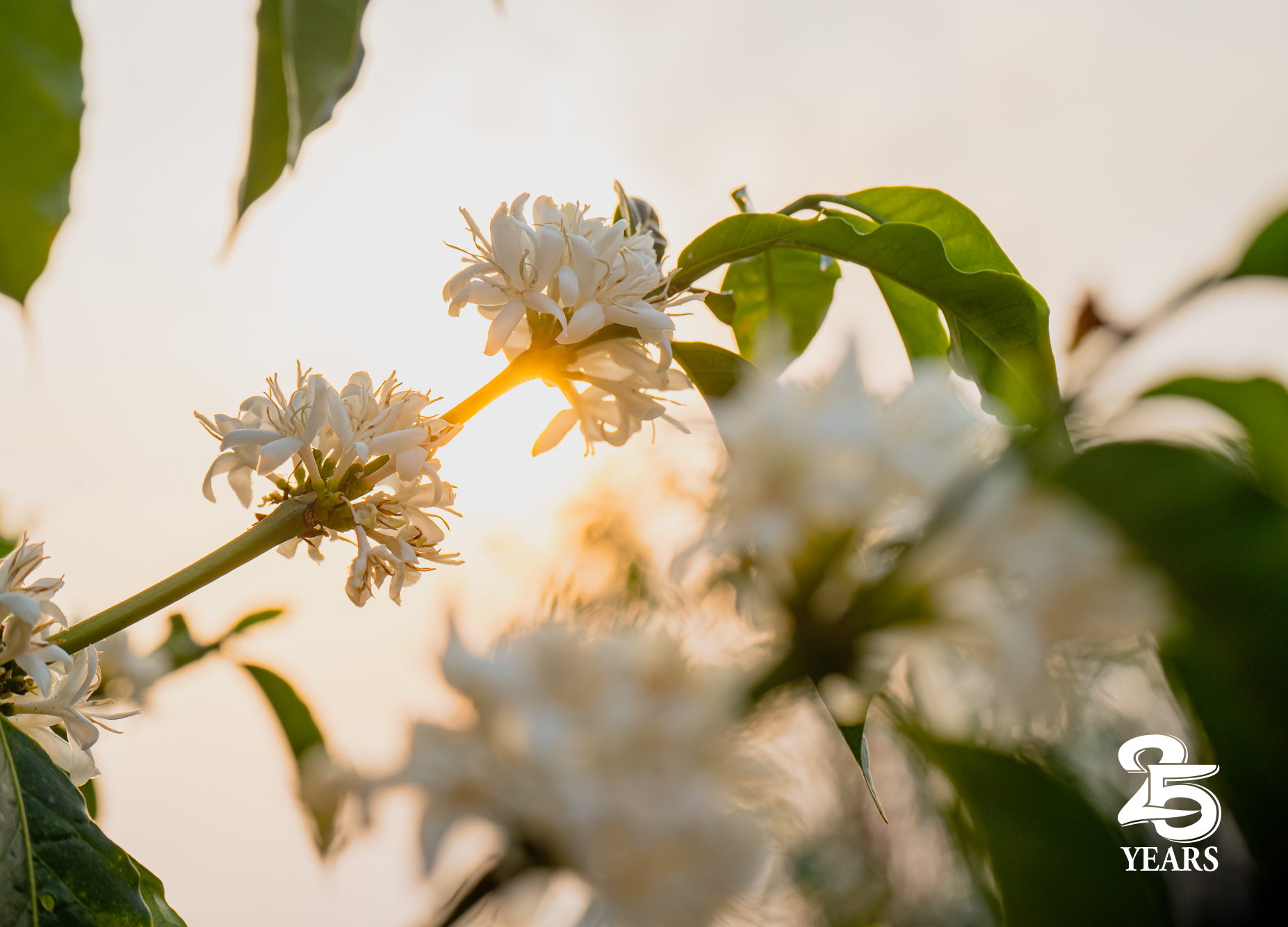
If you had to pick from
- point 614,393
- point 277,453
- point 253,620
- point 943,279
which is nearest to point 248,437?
point 277,453

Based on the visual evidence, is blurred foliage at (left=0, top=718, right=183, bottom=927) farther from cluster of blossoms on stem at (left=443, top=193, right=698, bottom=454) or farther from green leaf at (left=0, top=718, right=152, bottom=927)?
cluster of blossoms on stem at (left=443, top=193, right=698, bottom=454)

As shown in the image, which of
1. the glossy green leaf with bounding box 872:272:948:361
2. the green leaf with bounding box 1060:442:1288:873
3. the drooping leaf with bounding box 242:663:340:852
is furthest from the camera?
the drooping leaf with bounding box 242:663:340:852

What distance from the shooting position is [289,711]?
0.48 m

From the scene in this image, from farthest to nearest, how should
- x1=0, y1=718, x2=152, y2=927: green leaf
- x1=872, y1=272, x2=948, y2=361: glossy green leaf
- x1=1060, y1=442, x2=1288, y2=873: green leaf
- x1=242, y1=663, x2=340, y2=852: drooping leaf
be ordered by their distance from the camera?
x1=242, y1=663, x2=340, y2=852: drooping leaf < x1=872, y1=272, x2=948, y2=361: glossy green leaf < x1=0, y1=718, x2=152, y2=927: green leaf < x1=1060, y1=442, x2=1288, y2=873: green leaf

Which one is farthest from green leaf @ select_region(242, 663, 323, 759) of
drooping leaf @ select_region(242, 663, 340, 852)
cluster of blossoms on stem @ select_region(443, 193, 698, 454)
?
cluster of blossoms on stem @ select_region(443, 193, 698, 454)

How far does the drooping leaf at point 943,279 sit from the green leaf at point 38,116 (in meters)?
0.23

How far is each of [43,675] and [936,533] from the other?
0.80ft

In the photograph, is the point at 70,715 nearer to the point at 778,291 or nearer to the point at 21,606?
the point at 21,606

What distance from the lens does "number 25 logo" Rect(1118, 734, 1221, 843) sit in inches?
4.9

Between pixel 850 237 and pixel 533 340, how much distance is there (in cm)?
11

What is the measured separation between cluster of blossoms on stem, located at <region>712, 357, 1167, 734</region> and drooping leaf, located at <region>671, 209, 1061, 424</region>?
0.44 ft

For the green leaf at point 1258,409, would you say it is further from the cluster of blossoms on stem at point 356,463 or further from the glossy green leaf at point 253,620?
the glossy green leaf at point 253,620

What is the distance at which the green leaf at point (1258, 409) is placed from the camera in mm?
80

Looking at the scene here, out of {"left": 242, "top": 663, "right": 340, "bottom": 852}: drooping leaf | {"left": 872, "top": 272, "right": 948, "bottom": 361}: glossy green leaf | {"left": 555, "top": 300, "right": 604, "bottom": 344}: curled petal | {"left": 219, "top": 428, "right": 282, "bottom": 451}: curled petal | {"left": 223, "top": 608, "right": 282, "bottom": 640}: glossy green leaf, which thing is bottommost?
{"left": 242, "top": 663, "right": 340, "bottom": 852}: drooping leaf
